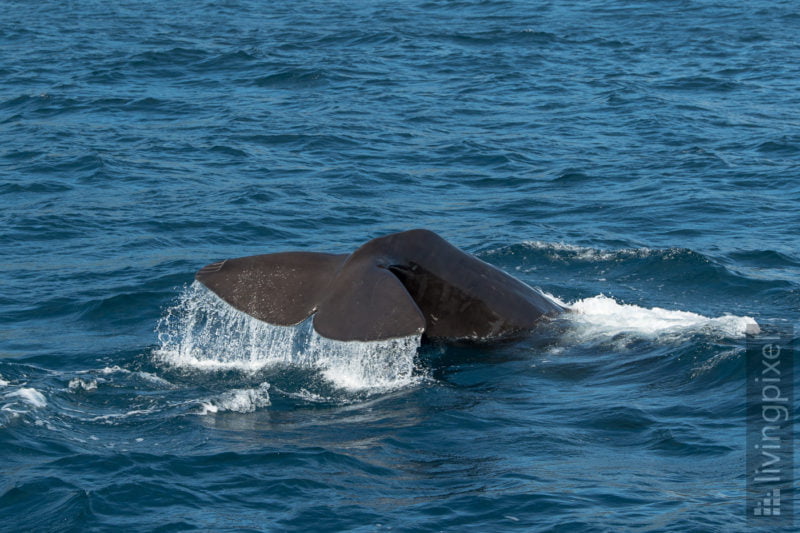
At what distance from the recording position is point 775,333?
1016 centimetres

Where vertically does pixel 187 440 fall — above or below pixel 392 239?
below

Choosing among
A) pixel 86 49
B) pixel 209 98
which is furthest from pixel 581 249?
pixel 86 49

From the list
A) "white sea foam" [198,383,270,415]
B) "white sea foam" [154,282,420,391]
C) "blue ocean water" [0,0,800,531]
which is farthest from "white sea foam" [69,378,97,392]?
"white sea foam" [198,383,270,415]

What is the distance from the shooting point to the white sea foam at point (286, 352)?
9352 millimetres

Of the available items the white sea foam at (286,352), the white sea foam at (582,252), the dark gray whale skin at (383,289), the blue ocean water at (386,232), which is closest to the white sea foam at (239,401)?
the blue ocean water at (386,232)

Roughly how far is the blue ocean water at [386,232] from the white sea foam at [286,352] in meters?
0.03

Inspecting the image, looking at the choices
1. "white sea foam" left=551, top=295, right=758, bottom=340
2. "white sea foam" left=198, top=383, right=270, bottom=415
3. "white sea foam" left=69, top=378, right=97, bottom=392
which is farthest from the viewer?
"white sea foam" left=551, top=295, right=758, bottom=340

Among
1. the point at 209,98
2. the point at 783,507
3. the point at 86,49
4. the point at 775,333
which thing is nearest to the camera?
the point at 783,507

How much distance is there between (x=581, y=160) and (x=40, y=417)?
11521mm

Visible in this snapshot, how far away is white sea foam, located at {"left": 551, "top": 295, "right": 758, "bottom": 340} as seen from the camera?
1002 centimetres

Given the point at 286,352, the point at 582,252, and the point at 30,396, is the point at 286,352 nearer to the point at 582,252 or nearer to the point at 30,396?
the point at 30,396

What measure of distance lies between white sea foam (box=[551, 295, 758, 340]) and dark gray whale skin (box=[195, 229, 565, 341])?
0.49m

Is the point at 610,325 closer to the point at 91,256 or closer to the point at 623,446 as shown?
the point at 623,446

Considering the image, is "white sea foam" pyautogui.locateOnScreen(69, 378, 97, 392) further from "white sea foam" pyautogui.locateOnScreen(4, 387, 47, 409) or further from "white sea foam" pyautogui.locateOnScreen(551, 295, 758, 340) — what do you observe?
"white sea foam" pyautogui.locateOnScreen(551, 295, 758, 340)
